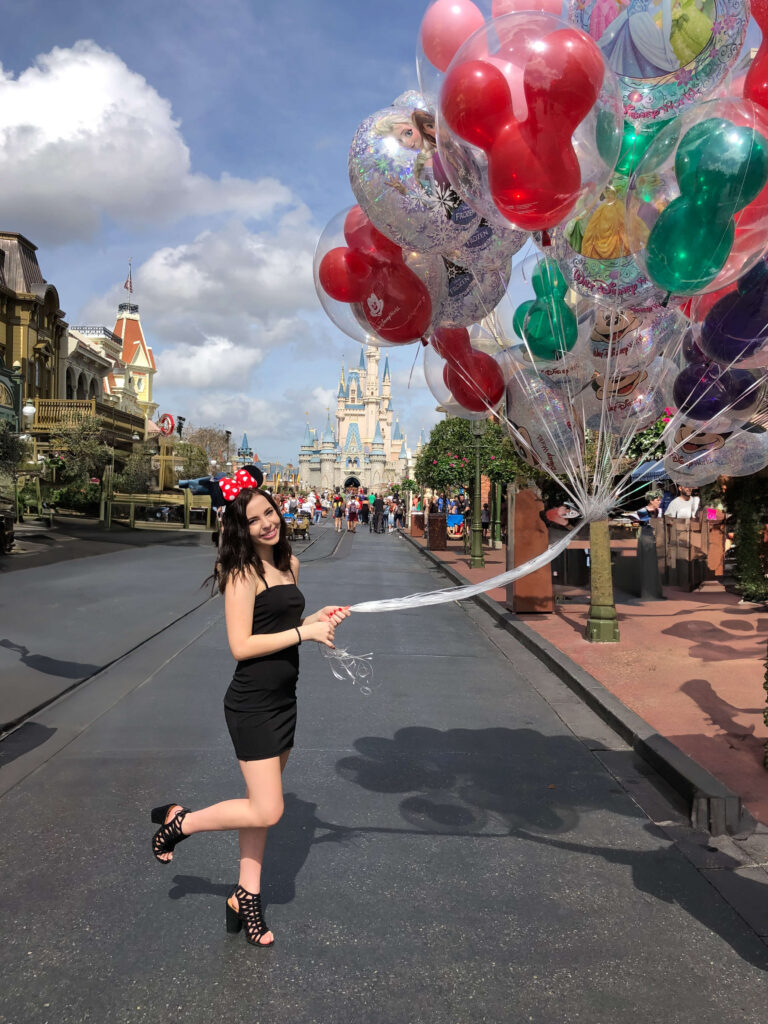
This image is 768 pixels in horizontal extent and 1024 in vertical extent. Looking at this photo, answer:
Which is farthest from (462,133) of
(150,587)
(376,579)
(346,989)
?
(376,579)

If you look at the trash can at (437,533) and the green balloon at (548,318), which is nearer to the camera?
the green balloon at (548,318)

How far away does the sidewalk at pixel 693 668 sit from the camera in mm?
5664

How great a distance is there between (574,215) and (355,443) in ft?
492

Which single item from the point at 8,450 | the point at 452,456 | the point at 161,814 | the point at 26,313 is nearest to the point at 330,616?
the point at 161,814

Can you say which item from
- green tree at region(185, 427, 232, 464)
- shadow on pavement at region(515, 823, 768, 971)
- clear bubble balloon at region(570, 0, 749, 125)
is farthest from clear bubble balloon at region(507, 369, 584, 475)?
green tree at region(185, 427, 232, 464)

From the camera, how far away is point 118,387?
71.5 metres

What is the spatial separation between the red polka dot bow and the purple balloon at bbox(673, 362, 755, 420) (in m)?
2.97

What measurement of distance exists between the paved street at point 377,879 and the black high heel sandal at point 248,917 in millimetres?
56

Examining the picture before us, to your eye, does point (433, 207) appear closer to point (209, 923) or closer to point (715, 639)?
point (209, 923)

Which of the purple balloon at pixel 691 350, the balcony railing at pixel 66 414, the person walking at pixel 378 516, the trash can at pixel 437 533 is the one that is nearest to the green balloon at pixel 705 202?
the purple balloon at pixel 691 350

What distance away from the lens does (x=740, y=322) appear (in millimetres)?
4359

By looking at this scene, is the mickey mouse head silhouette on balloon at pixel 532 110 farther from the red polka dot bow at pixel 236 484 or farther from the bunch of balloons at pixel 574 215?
the red polka dot bow at pixel 236 484

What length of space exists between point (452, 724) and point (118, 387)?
229 ft

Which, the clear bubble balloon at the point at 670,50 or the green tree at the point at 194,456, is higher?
the green tree at the point at 194,456
